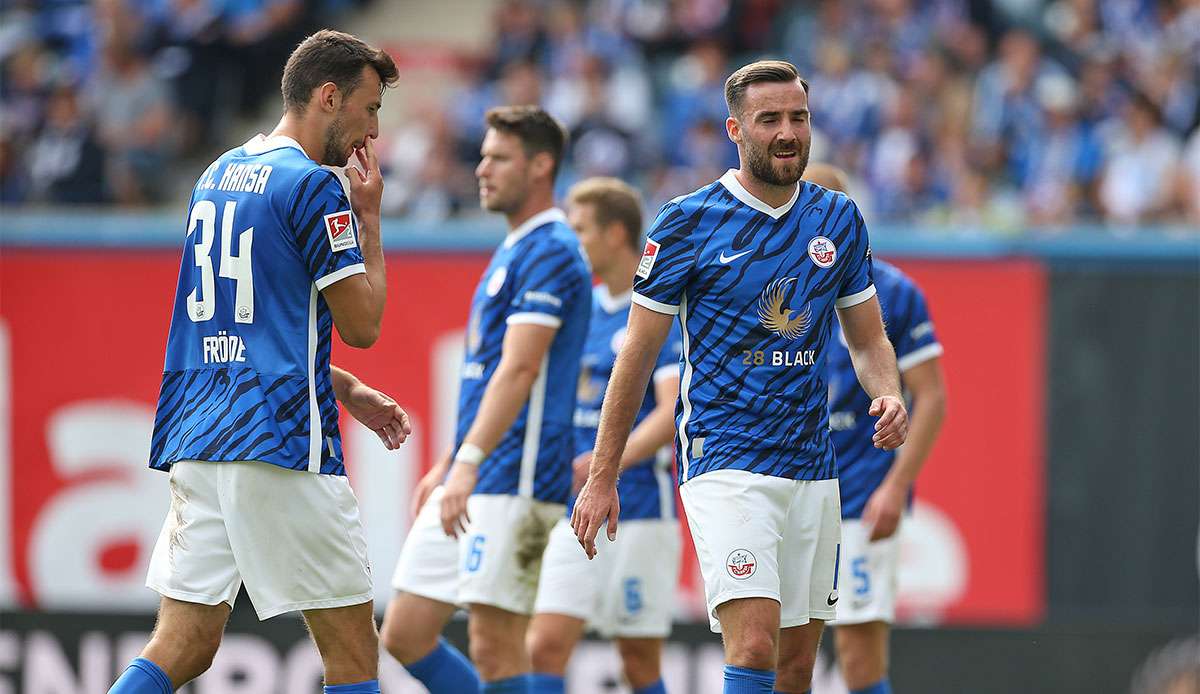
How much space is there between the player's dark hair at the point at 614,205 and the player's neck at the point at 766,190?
2.20m

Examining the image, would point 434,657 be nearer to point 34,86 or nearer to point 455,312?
point 455,312

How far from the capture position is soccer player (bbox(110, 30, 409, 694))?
505cm

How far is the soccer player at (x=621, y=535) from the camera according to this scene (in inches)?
288

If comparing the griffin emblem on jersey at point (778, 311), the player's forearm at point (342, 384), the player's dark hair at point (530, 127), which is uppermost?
the player's dark hair at point (530, 127)

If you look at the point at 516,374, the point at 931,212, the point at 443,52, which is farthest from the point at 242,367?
the point at 443,52

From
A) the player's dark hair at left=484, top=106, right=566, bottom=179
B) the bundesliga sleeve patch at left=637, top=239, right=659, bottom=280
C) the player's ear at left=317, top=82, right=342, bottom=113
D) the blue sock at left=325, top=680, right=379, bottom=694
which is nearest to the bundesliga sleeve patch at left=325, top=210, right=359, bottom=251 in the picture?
the player's ear at left=317, top=82, right=342, bottom=113

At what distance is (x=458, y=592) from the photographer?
6.83m

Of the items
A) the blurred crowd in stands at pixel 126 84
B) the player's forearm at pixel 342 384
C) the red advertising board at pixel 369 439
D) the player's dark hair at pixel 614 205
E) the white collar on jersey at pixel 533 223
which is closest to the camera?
the player's forearm at pixel 342 384

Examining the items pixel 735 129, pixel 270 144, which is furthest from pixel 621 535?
pixel 270 144

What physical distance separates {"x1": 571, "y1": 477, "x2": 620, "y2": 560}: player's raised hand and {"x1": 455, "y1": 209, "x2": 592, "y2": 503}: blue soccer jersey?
1501 mm

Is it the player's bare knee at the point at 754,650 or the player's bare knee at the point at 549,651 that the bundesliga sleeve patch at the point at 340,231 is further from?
the player's bare knee at the point at 549,651

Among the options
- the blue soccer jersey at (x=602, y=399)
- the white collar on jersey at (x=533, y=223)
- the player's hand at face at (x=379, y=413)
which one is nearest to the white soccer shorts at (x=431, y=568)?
the blue soccer jersey at (x=602, y=399)

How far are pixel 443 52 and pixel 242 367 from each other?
1206 centimetres

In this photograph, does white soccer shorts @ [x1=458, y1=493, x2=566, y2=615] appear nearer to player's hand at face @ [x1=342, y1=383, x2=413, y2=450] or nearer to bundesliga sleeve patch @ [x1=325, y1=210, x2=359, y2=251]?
player's hand at face @ [x1=342, y1=383, x2=413, y2=450]
